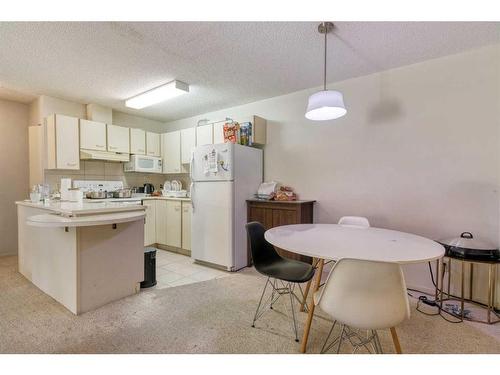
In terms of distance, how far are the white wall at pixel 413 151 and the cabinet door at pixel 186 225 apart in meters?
1.65

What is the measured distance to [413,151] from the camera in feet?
8.67

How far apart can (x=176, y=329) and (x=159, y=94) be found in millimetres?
2831

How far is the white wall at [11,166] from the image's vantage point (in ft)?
12.4

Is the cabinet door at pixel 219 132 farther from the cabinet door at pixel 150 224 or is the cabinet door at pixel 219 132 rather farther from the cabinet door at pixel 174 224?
the cabinet door at pixel 150 224

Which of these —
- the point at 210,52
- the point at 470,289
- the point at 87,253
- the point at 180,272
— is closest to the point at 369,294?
the point at 470,289

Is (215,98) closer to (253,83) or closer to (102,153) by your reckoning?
(253,83)

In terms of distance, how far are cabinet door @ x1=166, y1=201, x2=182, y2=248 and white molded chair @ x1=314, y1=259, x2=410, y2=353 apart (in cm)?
311

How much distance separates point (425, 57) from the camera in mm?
2488

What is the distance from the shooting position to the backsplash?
3738 millimetres

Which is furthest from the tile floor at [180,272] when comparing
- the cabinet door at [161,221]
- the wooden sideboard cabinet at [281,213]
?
the wooden sideboard cabinet at [281,213]

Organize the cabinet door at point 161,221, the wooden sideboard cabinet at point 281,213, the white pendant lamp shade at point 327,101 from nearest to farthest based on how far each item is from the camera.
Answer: the white pendant lamp shade at point 327,101, the wooden sideboard cabinet at point 281,213, the cabinet door at point 161,221

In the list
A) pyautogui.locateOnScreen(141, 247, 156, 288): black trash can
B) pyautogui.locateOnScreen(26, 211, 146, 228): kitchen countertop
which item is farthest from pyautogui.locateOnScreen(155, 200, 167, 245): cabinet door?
pyautogui.locateOnScreen(26, 211, 146, 228): kitchen countertop

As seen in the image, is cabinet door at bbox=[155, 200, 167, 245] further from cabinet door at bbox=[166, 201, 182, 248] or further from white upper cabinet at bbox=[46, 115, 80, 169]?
white upper cabinet at bbox=[46, 115, 80, 169]

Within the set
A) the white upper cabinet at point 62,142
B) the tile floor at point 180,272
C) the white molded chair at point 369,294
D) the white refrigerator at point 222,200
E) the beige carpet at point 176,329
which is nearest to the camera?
the white molded chair at point 369,294
